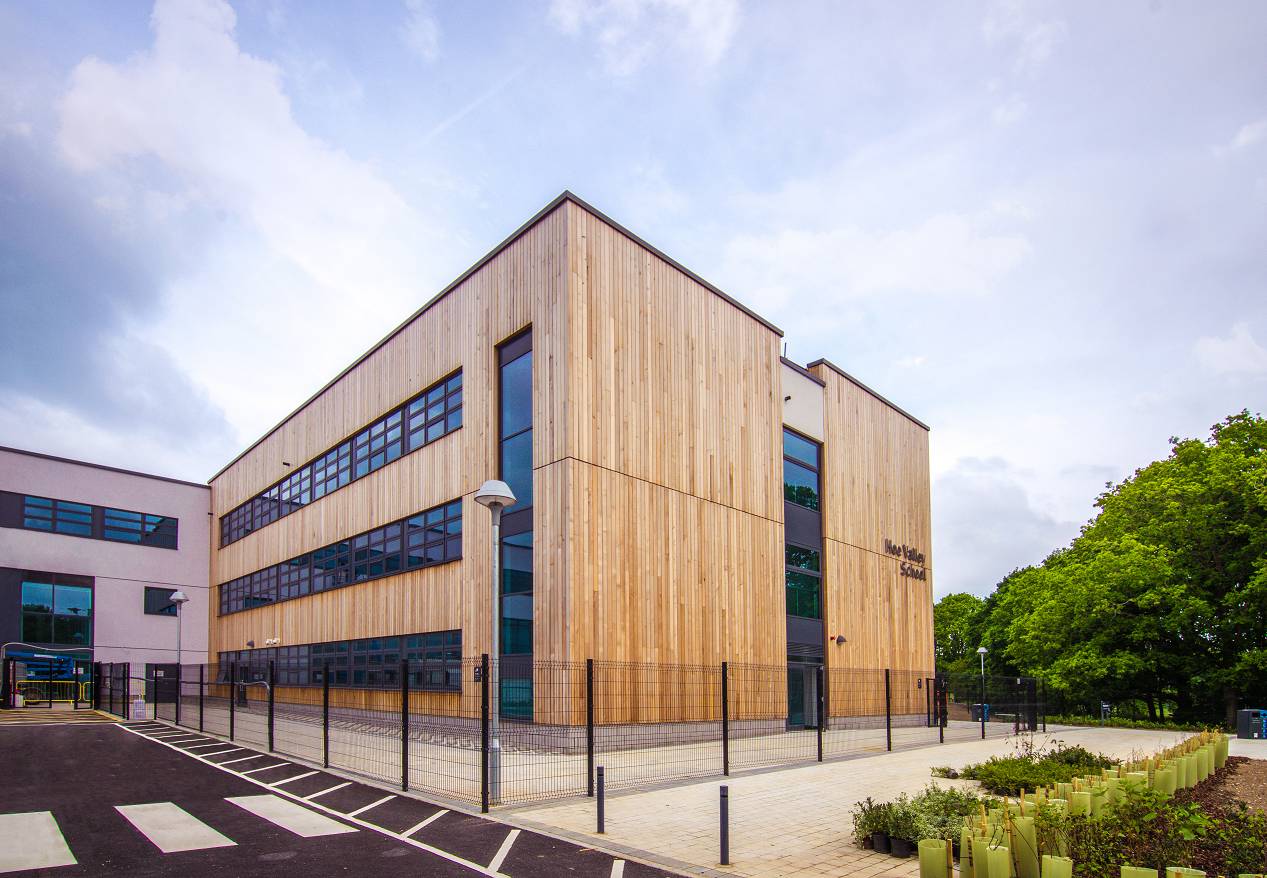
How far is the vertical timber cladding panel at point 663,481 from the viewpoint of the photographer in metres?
20.0

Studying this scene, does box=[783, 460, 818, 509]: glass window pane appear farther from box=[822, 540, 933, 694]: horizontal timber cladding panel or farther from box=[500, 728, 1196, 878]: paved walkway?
box=[500, 728, 1196, 878]: paved walkway

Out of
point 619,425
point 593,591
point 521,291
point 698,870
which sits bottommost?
point 698,870

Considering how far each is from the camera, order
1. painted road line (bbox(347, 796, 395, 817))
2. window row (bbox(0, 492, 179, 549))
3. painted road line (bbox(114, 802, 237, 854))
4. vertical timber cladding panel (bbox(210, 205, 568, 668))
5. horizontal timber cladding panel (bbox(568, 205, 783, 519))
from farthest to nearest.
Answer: window row (bbox(0, 492, 179, 549)), vertical timber cladding panel (bbox(210, 205, 568, 668)), horizontal timber cladding panel (bbox(568, 205, 783, 519)), painted road line (bbox(347, 796, 395, 817)), painted road line (bbox(114, 802, 237, 854))

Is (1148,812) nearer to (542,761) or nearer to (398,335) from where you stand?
(542,761)

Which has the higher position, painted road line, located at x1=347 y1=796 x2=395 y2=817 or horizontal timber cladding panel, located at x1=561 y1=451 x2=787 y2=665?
horizontal timber cladding panel, located at x1=561 y1=451 x2=787 y2=665

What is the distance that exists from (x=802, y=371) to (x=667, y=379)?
8.53m

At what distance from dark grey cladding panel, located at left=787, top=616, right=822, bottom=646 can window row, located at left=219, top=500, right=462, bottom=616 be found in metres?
10.8

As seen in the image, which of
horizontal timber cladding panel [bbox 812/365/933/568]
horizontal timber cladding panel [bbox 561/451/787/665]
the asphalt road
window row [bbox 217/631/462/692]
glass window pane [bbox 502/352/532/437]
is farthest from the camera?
horizontal timber cladding panel [bbox 812/365/933/568]

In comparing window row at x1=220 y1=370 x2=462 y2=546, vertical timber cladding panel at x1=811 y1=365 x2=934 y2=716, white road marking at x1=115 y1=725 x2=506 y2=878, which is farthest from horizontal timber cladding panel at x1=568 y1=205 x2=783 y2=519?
white road marking at x1=115 y1=725 x2=506 y2=878

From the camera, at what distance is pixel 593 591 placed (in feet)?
64.3

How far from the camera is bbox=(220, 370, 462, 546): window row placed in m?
25.4

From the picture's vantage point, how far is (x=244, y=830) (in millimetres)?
10203

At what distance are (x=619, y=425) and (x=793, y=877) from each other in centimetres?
1378

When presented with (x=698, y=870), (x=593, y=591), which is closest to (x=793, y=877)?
(x=698, y=870)
